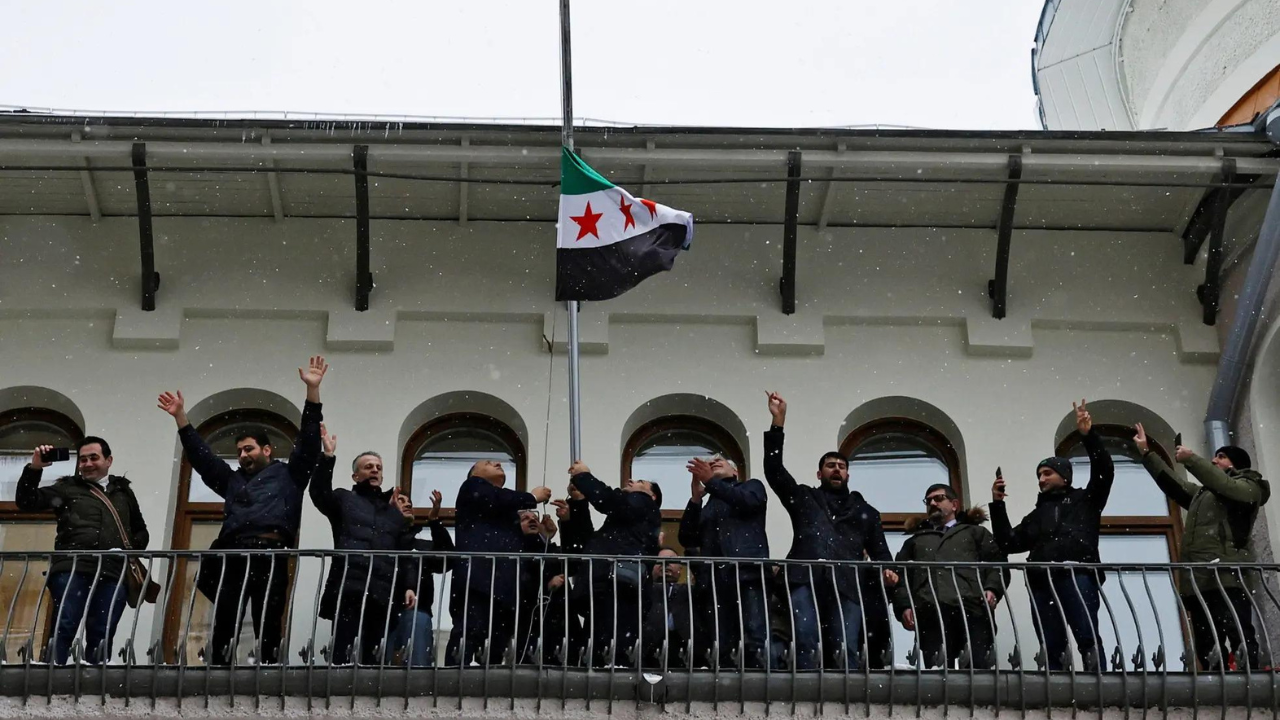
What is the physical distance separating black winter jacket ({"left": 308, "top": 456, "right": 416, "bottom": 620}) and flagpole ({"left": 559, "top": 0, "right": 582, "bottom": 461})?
1.30 meters

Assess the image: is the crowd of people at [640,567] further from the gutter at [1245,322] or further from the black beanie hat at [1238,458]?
the gutter at [1245,322]

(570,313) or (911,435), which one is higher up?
(570,313)

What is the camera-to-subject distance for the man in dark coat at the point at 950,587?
34.0ft

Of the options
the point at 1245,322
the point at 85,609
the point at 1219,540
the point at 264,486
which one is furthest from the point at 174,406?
the point at 1245,322

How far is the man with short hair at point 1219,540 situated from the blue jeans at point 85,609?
6.02 metres

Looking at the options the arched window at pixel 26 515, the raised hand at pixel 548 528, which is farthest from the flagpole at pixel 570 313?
the arched window at pixel 26 515

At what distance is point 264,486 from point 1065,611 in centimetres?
470

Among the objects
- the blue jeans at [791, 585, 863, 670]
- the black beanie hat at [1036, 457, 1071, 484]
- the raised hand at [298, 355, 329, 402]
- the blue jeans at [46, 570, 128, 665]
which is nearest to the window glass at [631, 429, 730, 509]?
the blue jeans at [791, 585, 863, 670]

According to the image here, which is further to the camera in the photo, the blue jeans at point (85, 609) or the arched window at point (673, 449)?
the arched window at point (673, 449)

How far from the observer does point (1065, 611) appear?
10.6m

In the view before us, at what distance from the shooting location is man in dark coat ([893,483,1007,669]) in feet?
34.0

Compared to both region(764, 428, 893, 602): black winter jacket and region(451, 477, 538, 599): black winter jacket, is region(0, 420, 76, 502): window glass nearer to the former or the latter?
region(451, 477, 538, 599): black winter jacket

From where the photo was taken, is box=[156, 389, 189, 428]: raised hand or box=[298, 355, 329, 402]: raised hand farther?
box=[156, 389, 189, 428]: raised hand

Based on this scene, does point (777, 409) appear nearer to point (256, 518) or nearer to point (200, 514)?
point (256, 518)
